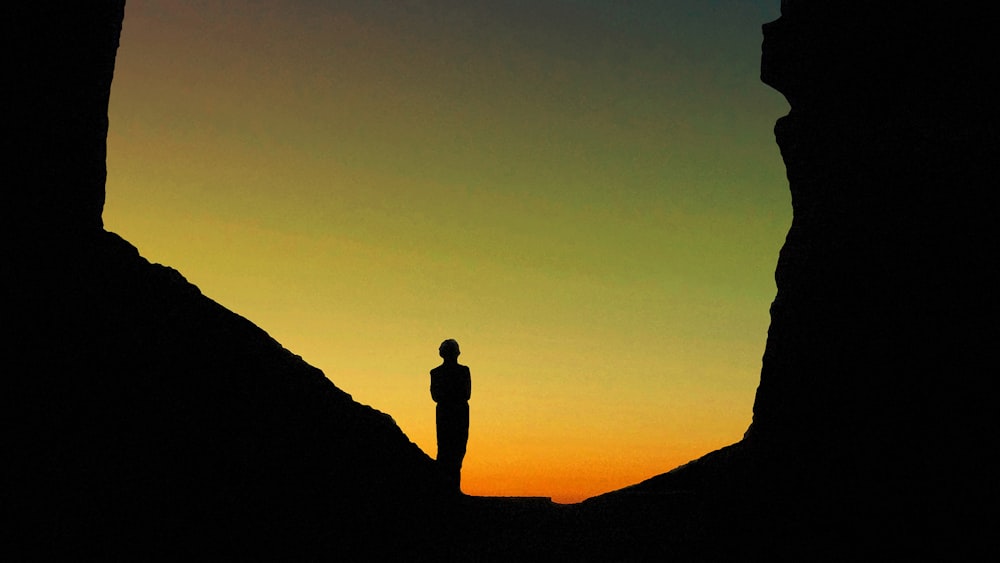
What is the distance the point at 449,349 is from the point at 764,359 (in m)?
6.73

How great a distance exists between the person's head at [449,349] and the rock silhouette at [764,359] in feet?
15.7

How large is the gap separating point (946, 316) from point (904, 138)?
155 centimetres

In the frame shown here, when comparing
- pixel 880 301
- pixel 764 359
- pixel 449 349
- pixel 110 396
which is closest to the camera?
pixel 880 301

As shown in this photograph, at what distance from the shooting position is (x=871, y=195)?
709cm

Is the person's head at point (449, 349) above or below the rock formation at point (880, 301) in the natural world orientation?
above

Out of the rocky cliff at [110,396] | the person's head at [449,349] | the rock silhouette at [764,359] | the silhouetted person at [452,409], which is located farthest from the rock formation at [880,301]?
the person's head at [449,349]

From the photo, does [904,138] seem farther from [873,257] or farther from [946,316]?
[946,316]

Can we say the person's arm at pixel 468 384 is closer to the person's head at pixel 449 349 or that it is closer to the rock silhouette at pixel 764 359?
the person's head at pixel 449 349

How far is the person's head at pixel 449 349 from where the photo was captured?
14125 mm

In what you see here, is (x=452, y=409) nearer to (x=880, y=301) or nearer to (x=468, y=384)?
(x=468, y=384)

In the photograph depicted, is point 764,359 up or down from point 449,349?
down

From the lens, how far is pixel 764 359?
8.34 meters

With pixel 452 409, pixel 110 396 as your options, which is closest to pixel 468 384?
pixel 452 409

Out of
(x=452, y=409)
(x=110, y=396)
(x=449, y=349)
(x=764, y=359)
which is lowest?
(x=110, y=396)
